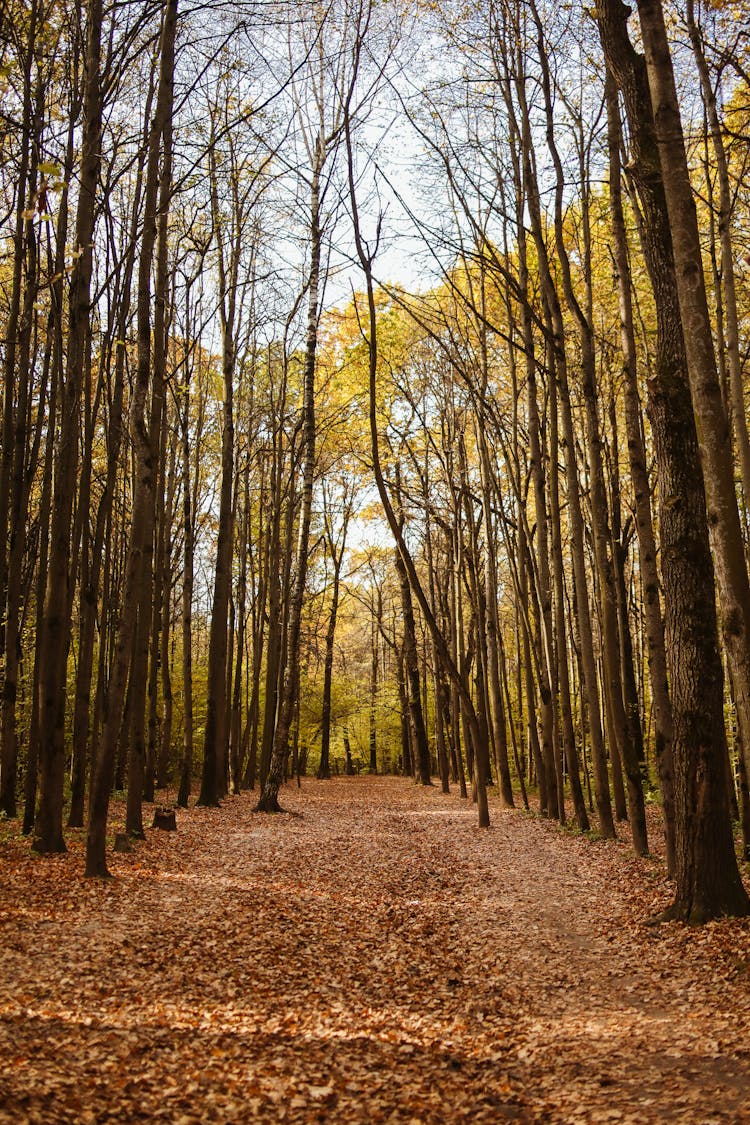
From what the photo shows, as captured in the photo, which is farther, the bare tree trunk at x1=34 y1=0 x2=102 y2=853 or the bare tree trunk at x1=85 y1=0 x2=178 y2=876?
the bare tree trunk at x1=34 y1=0 x2=102 y2=853

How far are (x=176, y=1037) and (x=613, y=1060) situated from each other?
2310 millimetres

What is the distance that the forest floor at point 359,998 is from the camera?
350cm

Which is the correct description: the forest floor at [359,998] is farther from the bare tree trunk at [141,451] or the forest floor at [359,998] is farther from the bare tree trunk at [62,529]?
the bare tree trunk at [141,451]

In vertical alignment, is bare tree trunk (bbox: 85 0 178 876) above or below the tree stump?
above

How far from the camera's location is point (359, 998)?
15.9 feet

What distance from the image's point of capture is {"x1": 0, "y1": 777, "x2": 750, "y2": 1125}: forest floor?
3500 mm

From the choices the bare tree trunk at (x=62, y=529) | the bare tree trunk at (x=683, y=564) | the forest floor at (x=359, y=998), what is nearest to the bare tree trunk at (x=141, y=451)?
the bare tree trunk at (x=62, y=529)

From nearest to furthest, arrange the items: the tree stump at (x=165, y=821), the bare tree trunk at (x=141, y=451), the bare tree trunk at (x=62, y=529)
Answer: the bare tree trunk at (x=141, y=451), the bare tree trunk at (x=62, y=529), the tree stump at (x=165, y=821)

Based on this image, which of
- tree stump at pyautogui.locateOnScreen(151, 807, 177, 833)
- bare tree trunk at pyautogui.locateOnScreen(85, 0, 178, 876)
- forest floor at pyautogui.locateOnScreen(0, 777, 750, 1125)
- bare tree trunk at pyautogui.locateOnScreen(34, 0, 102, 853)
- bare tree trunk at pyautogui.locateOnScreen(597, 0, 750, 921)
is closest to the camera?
forest floor at pyautogui.locateOnScreen(0, 777, 750, 1125)

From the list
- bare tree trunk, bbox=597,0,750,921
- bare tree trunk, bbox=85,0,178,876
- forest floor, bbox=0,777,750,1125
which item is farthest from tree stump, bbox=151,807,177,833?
bare tree trunk, bbox=597,0,750,921

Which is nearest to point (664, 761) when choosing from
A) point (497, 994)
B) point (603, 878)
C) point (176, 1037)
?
point (603, 878)

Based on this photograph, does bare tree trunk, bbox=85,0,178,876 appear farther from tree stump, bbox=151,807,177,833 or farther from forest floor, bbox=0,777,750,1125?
tree stump, bbox=151,807,177,833

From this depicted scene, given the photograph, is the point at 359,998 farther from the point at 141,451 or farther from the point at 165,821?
the point at 165,821

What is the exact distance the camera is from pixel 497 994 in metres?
5.02
